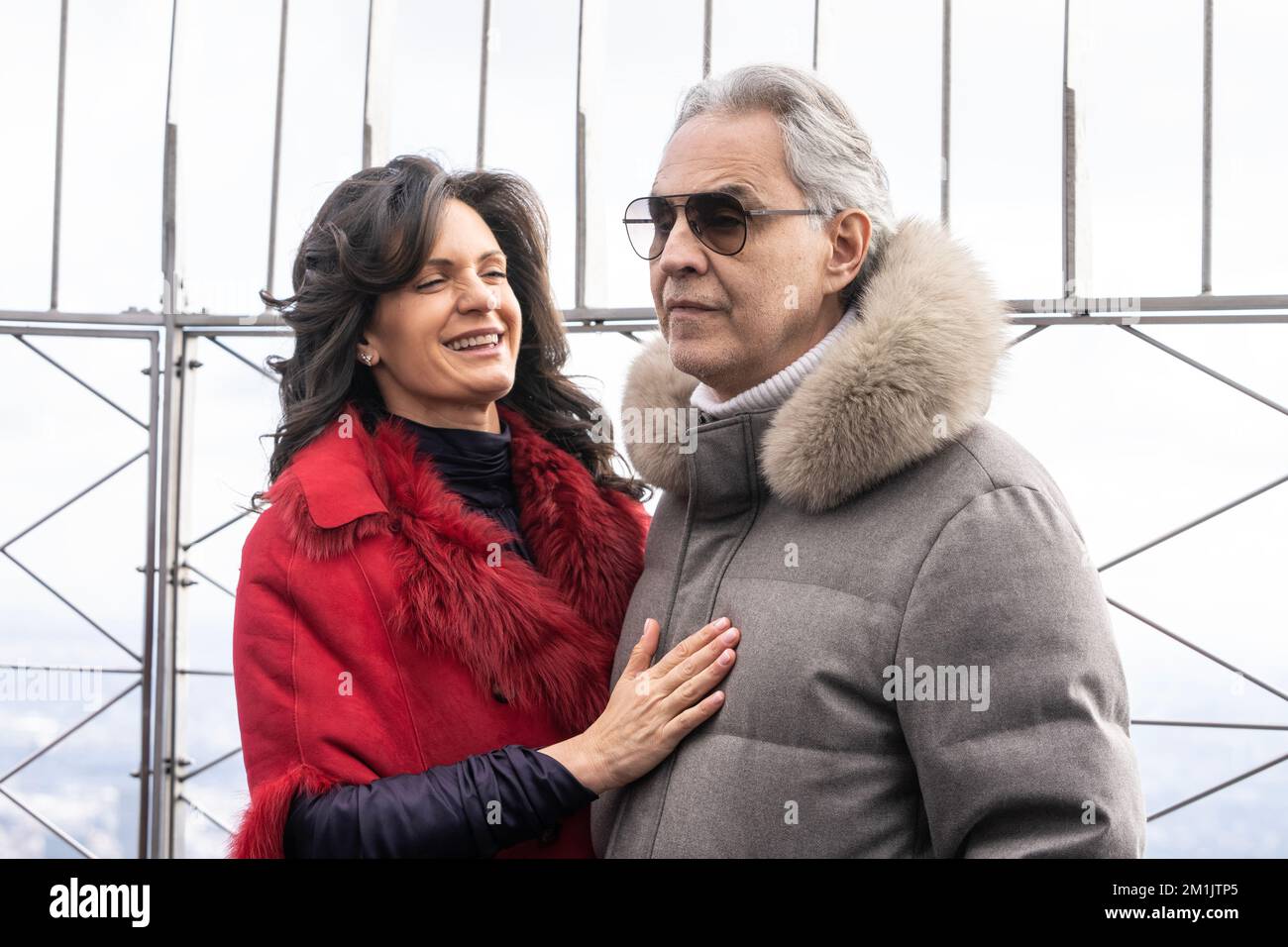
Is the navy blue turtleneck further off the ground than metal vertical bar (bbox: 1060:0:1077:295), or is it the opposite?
metal vertical bar (bbox: 1060:0:1077:295)

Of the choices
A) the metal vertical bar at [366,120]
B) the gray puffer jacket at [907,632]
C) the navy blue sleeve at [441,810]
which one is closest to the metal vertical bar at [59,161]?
the metal vertical bar at [366,120]

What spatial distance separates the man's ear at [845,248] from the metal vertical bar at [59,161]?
4.11m

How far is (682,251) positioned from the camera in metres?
1.75

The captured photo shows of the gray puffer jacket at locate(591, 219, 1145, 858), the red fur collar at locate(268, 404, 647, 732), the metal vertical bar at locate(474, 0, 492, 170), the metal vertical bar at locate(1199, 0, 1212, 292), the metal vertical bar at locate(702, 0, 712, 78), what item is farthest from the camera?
the metal vertical bar at locate(474, 0, 492, 170)

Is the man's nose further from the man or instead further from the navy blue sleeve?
the navy blue sleeve

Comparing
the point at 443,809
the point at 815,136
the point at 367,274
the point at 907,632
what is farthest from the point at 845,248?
the point at 443,809

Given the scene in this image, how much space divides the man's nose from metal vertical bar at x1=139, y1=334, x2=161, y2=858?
3651 millimetres

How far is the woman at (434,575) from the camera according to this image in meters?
1.78

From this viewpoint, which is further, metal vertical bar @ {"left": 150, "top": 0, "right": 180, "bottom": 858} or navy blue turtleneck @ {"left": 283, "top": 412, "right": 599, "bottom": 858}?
metal vertical bar @ {"left": 150, "top": 0, "right": 180, "bottom": 858}

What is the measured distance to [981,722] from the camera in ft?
4.59

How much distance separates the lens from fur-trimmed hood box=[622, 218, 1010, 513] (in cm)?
151

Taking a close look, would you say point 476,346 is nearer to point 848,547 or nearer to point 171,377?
point 848,547

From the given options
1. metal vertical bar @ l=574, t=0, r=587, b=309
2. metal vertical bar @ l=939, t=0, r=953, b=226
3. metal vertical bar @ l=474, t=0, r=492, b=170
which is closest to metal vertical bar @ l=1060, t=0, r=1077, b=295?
metal vertical bar @ l=939, t=0, r=953, b=226
